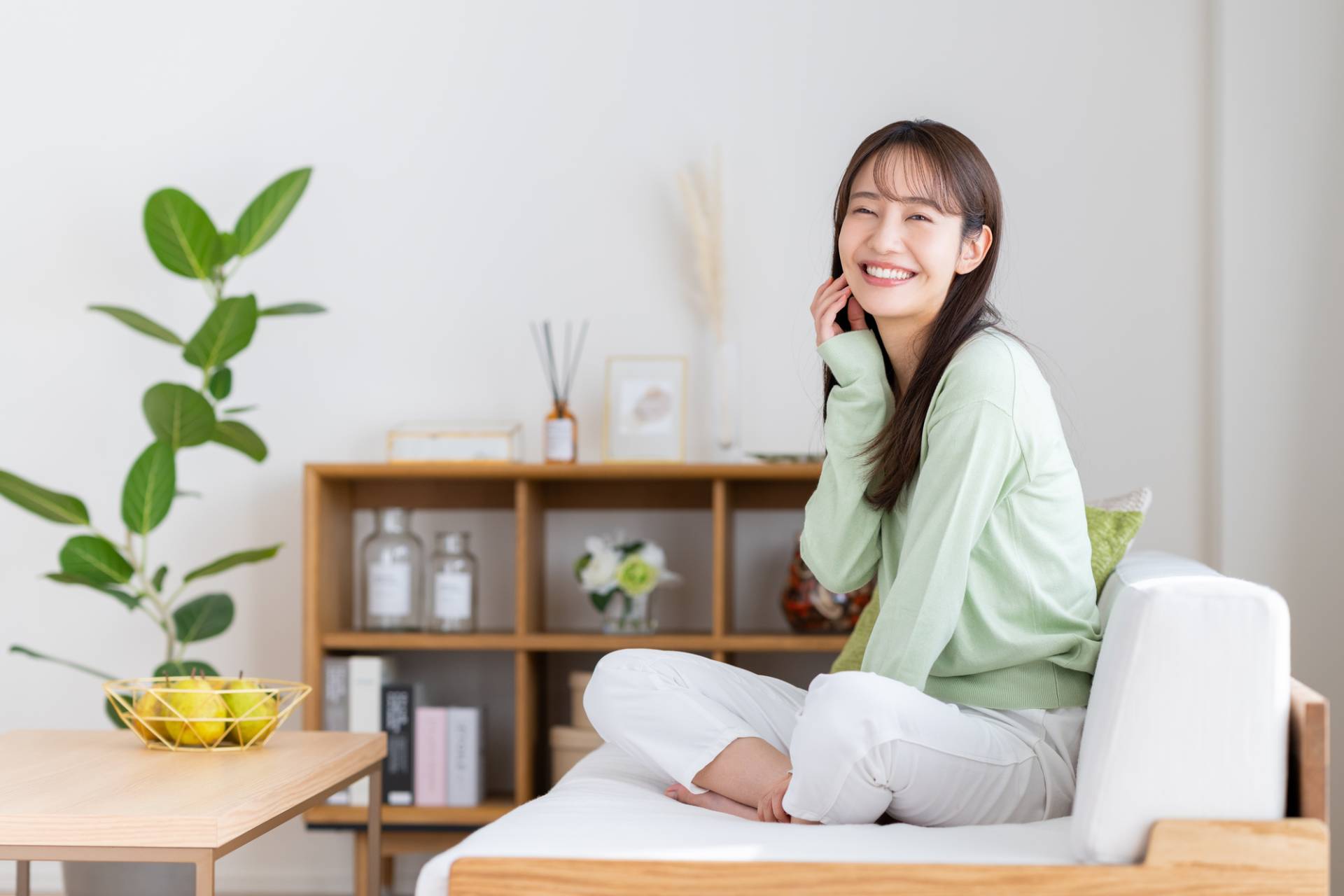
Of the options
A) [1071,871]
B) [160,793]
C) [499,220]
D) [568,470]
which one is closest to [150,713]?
[160,793]

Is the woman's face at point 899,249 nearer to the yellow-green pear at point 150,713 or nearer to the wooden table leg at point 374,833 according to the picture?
the wooden table leg at point 374,833

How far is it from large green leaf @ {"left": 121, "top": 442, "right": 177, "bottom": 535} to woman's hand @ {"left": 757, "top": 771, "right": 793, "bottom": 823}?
1.54 metres

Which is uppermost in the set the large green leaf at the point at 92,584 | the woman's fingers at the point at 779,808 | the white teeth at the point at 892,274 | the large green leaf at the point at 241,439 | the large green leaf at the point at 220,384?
the white teeth at the point at 892,274

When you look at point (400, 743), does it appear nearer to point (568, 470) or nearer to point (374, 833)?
point (568, 470)

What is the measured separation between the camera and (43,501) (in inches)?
101

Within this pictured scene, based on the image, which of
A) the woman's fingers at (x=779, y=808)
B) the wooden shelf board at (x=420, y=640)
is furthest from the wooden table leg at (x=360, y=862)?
the woman's fingers at (x=779, y=808)

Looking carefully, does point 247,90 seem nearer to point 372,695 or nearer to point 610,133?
point 610,133

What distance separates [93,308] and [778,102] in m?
1.56

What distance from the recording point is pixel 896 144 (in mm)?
1644

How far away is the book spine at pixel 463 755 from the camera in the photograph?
271 cm

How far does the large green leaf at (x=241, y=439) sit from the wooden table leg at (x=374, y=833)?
0.96 meters

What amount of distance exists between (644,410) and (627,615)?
0.46 meters

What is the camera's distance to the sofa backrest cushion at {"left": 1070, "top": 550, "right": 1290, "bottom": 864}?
116 centimetres

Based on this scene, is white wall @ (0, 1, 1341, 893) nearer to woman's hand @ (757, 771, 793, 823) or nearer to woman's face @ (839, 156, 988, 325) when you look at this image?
woman's face @ (839, 156, 988, 325)
